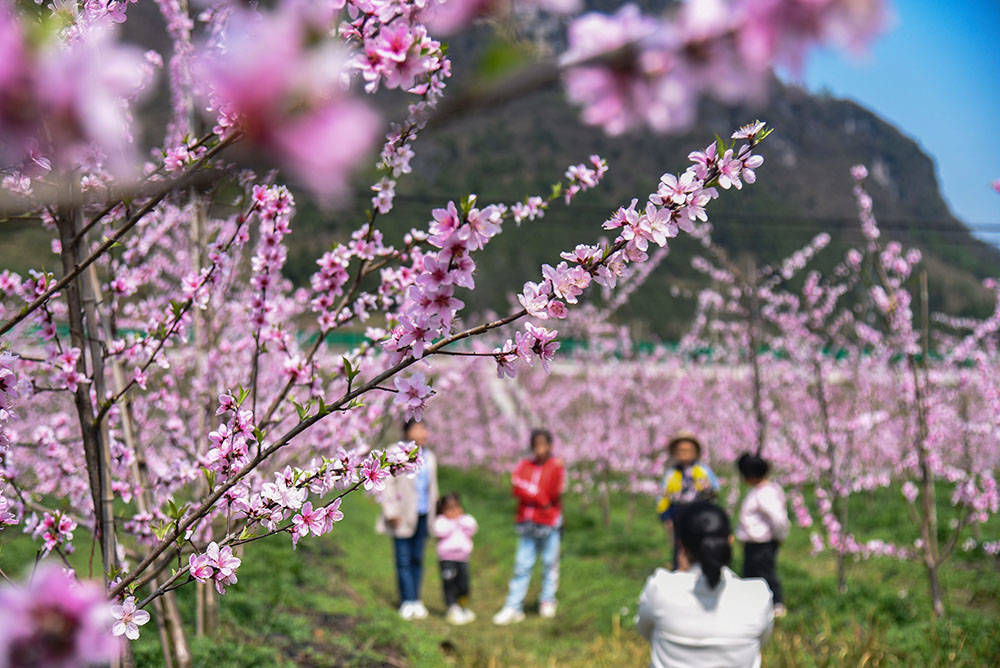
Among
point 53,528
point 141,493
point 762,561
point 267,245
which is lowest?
point 762,561

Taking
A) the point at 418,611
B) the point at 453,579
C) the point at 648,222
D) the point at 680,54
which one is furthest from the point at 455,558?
the point at 680,54

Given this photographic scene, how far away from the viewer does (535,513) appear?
6.86 meters

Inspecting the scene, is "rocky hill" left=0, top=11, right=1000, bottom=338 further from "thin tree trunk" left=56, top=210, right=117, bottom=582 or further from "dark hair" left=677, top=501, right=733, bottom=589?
"thin tree trunk" left=56, top=210, right=117, bottom=582

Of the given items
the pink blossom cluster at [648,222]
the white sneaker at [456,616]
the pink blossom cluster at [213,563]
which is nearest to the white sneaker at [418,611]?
the white sneaker at [456,616]

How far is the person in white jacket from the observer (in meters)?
3.02

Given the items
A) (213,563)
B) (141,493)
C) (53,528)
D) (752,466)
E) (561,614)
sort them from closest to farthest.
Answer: (213,563)
(53,528)
(141,493)
(752,466)
(561,614)

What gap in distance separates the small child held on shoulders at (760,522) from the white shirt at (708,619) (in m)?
2.81

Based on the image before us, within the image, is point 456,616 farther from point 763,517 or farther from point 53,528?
point 53,528

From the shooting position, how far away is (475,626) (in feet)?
22.3

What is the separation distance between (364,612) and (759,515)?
10.7 feet

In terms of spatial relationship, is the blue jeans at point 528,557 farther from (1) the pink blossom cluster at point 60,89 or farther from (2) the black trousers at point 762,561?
(1) the pink blossom cluster at point 60,89

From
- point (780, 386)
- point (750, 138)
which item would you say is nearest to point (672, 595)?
point (750, 138)

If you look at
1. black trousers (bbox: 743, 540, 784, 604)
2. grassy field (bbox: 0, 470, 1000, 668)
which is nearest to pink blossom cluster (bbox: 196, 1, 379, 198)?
grassy field (bbox: 0, 470, 1000, 668)

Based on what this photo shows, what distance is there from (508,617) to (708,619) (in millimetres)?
4143
